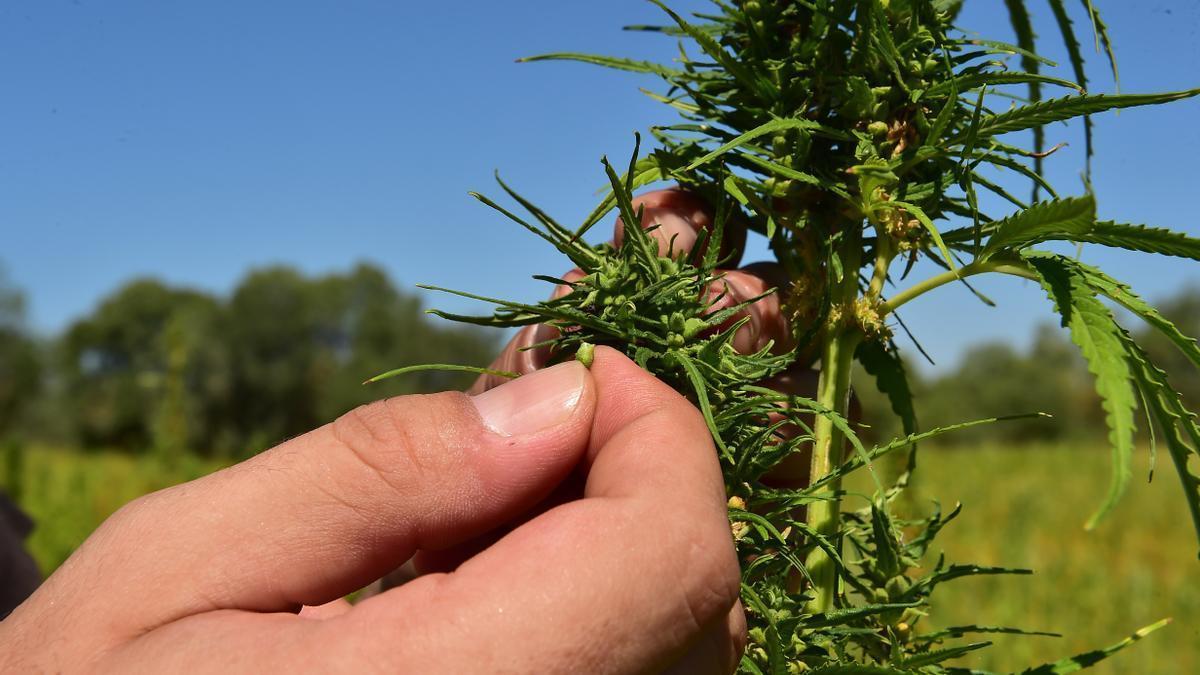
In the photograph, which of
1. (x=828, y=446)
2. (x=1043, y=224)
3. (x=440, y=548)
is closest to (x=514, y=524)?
(x=440, y=548)

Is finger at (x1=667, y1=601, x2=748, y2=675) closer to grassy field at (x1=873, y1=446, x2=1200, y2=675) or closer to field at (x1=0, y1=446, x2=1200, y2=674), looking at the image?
field at (x1=0, y1=446, x2=1200, y2=674)

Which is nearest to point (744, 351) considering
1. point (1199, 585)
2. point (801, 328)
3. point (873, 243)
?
point (801, 328)

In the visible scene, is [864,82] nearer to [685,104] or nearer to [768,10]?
[768,10]

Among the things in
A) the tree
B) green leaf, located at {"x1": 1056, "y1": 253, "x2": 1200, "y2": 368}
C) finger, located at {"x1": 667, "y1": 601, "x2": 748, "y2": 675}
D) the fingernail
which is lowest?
the tree

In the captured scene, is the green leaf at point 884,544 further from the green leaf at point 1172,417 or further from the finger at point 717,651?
the green leaf at point 1172,417

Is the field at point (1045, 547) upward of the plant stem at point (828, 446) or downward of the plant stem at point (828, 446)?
downward

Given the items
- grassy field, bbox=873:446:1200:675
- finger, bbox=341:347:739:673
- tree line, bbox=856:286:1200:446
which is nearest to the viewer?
finger, bbox=341:347:739:673

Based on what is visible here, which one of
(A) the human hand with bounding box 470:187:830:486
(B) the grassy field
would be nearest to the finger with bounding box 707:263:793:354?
(A) the human hand with bounding box 470:187:830:486

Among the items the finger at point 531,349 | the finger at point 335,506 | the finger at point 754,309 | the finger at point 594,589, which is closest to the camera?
the finger at point 594,589

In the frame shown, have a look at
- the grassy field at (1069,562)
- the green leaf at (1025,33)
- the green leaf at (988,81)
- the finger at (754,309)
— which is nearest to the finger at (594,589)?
the finger at (754,309)
